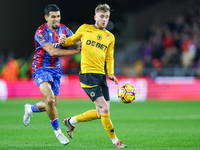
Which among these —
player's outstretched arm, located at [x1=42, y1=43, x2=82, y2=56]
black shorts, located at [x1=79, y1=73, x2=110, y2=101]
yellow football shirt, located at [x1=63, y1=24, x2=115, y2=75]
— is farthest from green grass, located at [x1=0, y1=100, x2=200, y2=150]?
player's outstretched arm, located at [x1=42, y1=43, x2=82, y2=56]

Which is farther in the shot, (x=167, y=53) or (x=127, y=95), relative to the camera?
(x=167, y=53)

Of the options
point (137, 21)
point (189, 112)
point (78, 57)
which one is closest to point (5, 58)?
point (78, 57)

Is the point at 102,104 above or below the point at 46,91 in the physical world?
below

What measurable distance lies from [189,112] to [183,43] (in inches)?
305

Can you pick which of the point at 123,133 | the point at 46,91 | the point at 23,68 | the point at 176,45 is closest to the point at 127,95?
the point at 46,91

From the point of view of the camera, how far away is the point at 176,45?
1892 centimetres

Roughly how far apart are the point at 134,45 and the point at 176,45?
201 inches

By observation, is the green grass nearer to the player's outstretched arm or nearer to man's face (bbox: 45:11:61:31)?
the player's outstretched arm

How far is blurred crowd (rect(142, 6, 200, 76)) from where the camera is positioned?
17.7 meters

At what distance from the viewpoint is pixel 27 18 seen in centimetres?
2386

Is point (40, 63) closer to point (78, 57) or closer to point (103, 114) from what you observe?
point (103, 114)

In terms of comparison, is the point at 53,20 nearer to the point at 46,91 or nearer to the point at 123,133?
the point at 46,91

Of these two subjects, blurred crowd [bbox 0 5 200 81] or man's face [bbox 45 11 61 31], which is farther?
blurred crowd [bbox 0 5 200 81]

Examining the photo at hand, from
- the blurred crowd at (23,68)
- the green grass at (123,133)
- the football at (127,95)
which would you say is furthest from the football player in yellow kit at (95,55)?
the blurred crowd at (23,68)
